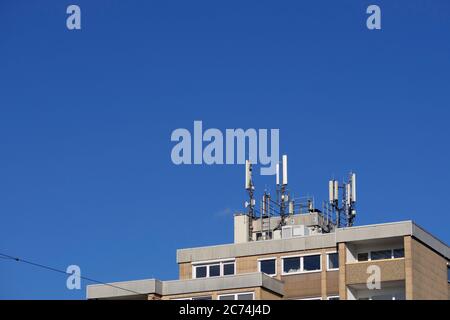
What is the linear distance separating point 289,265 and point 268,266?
1.54 meters

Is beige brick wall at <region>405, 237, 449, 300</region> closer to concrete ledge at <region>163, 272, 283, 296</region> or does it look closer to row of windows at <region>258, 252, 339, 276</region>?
row of windows at <region>258, 252, 339, 276</region>

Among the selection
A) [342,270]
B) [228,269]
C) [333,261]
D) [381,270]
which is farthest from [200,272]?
[381,270]

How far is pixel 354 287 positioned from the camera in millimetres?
65188

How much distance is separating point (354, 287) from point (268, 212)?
1495 cm

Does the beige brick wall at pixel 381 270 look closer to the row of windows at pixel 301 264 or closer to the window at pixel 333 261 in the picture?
the window at pixel 333 261

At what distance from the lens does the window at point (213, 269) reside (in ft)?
234

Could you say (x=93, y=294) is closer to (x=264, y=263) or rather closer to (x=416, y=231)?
(x=264, y=263)

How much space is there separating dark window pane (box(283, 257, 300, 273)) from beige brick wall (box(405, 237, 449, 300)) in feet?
28.8

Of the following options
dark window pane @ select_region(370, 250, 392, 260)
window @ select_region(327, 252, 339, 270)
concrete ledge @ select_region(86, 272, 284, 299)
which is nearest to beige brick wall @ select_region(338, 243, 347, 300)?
dark window pane @ select_region(370, 250, 392, 260)

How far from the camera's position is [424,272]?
6425 centimetres
